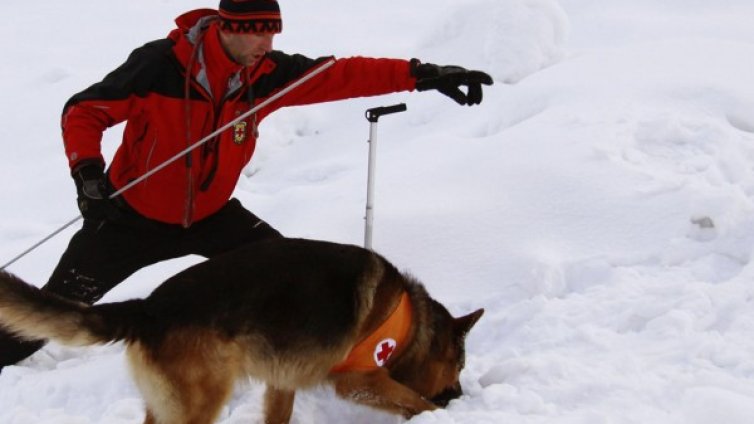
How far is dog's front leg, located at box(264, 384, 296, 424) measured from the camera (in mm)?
3033

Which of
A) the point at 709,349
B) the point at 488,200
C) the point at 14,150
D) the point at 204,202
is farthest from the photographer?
the point at 14,150

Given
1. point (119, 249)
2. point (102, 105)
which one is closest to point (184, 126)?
point (102, 105)

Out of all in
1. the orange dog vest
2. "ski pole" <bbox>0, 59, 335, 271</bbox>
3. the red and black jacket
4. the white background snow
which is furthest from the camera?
"ski pole" <bbox>0, 59, 335, 271</bbox>

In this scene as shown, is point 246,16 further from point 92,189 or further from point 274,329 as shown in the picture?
point 274,329

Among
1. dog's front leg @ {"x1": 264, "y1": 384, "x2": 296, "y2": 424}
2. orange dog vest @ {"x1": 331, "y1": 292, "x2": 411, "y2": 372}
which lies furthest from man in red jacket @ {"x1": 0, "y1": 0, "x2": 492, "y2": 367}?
orange dog vest @ {"x1": 331, "y1": 292, "x2": 411, "y2": 372}

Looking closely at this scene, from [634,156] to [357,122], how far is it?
3.33m

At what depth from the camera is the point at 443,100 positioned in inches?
272

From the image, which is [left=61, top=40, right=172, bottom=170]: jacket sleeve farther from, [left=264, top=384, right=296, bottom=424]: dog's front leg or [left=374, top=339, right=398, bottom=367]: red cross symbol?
[left=374, top=339, right=398, bottom=367]: red cross symbol

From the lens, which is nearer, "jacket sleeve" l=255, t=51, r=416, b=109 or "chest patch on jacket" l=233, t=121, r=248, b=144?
"chest patch on jacket" l=233, t=121, r=248, b=144

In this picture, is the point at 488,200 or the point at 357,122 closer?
the point at 488,200

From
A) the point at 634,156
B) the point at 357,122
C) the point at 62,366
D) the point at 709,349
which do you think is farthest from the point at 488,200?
the point at 357,122

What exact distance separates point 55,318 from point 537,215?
9.09 ft

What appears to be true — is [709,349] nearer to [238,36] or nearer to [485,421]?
[485,421]

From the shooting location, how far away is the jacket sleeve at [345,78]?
3627 millimetres
